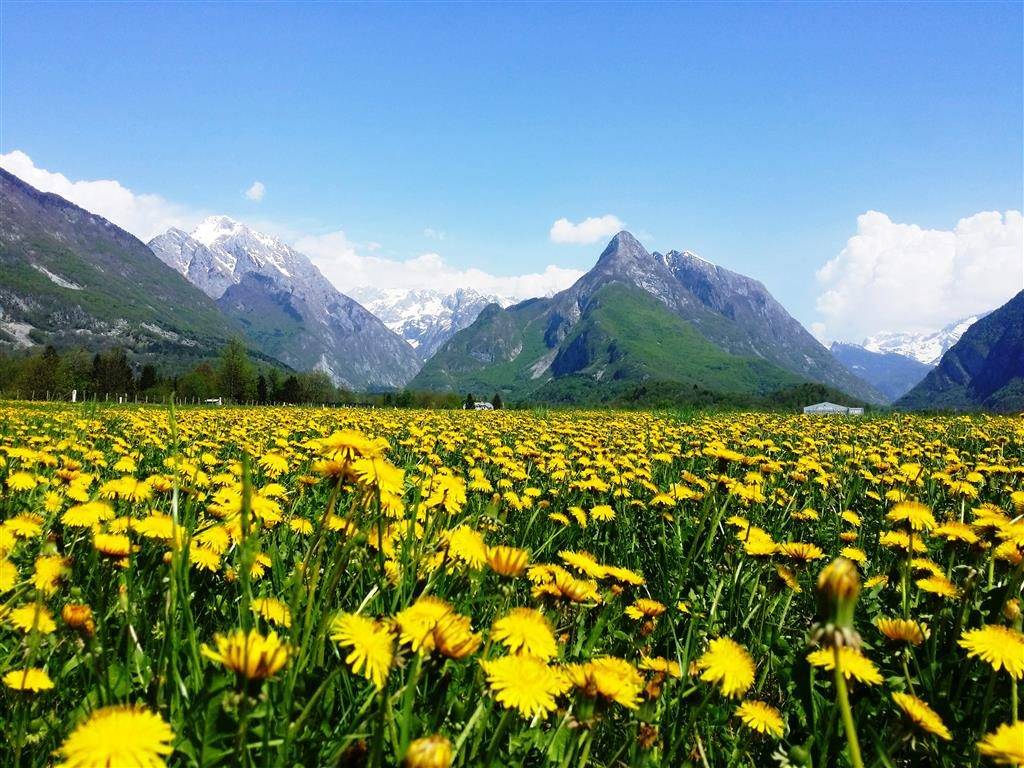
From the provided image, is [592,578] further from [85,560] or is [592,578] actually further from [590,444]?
[590,444]

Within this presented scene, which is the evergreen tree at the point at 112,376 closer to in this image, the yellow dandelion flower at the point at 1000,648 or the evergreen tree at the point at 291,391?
the evergreen tree at the point at 291,391

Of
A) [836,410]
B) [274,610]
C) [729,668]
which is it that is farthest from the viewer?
[836,410]

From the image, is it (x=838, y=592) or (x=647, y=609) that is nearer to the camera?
(x=838, y=592)

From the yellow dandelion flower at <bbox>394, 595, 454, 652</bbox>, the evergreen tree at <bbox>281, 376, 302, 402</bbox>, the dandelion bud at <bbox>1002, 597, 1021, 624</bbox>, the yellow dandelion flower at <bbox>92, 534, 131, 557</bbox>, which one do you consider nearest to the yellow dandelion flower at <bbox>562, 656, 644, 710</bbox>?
the yellow dandelion flower at <bbox>394, 595, 454, 652</bbox>

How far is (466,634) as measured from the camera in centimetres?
148

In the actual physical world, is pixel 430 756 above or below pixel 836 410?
below

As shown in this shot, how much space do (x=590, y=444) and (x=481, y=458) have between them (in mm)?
1733

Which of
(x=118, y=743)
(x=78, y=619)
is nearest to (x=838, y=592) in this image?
(x=118, y=743)

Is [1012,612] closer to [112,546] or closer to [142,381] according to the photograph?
[112,546]

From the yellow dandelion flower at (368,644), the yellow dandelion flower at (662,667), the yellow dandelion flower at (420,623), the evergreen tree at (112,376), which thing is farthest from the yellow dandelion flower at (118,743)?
the evergreen tree at (112,376)

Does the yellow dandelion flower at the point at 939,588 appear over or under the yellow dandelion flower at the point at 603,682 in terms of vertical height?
under

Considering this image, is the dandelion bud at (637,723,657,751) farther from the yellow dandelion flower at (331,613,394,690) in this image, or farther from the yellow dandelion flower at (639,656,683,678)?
the yellow dandelion flower at (331,613,394,690)

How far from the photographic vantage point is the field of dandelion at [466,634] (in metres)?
1.41

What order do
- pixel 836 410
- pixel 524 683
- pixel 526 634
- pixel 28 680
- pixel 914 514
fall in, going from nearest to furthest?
1. pixel 524 683
2. pixel 28 680
3. pixel 526 634
4. pixel 914 514
5. pixel 836 410
